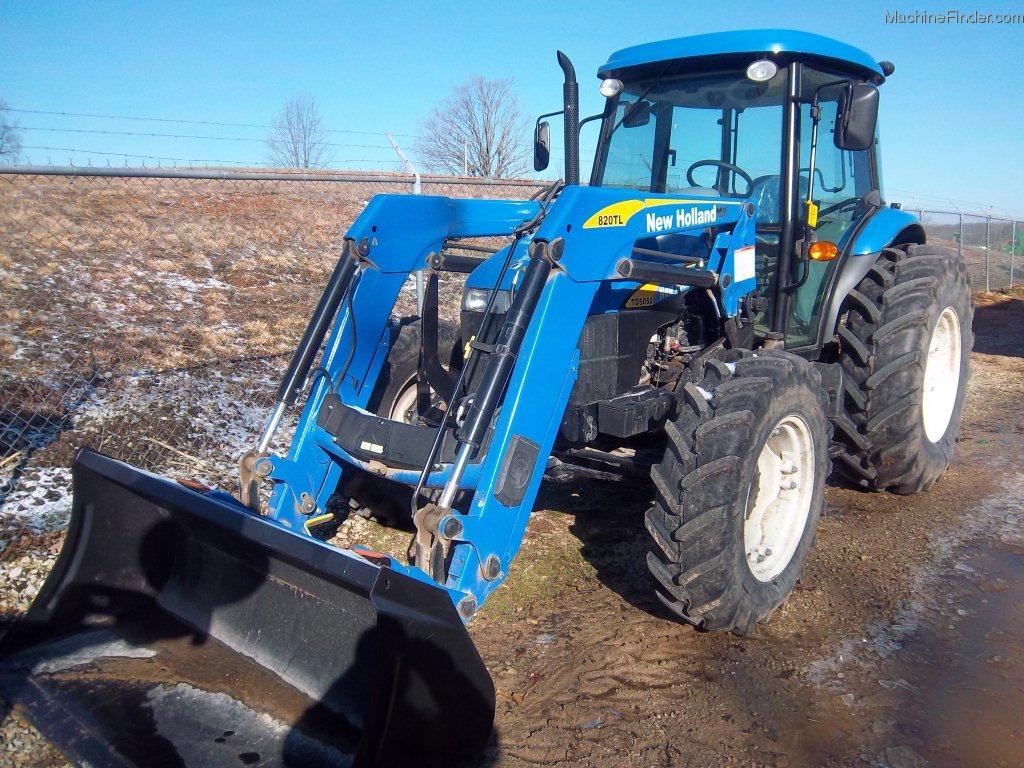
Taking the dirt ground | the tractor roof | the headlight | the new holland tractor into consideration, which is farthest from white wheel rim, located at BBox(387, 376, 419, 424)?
the tractor roof

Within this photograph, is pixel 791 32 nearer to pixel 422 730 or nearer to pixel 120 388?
pixel 422 730

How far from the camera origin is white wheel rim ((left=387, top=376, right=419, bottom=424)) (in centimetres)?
443

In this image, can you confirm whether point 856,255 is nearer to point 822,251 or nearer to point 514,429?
point 822,251

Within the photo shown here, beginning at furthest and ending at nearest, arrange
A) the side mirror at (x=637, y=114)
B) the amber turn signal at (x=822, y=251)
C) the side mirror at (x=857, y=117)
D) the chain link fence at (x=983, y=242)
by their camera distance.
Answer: the chain link fence at (x=983, y=242)
the side mirror at (x=637, y=114)
the amber turn signal at (x=822, y=251)
the side mirror at (x=857, y=117)

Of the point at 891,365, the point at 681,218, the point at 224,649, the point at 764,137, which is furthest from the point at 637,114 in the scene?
the point at 224,649

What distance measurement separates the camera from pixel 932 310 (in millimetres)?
5008

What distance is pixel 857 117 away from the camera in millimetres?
4133

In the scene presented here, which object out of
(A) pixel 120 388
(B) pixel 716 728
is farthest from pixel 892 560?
(A) pixel 120 388

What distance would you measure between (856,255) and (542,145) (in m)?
2.02

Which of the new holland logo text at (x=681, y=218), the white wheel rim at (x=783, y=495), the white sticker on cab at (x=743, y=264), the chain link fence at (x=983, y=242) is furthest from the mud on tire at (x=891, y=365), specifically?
the chain link fence at (x=983, y=242)

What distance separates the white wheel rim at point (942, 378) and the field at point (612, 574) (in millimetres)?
449

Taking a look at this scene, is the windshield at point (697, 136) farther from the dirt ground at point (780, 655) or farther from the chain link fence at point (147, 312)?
the chain link fence at point (147, 312)

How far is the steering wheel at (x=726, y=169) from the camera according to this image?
464 centimetres

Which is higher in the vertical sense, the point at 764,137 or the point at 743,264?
the point at 764,137
